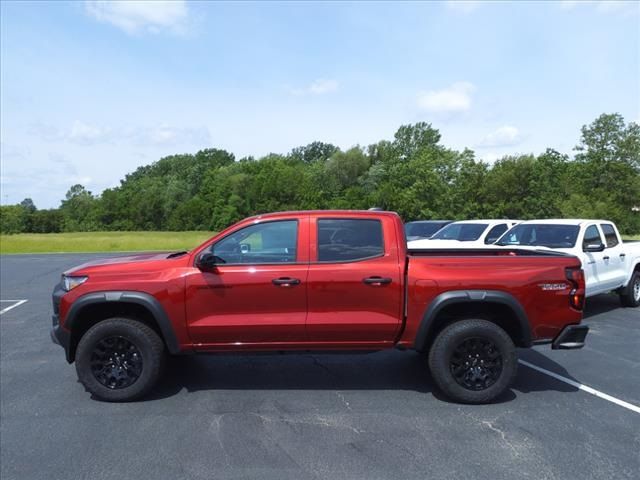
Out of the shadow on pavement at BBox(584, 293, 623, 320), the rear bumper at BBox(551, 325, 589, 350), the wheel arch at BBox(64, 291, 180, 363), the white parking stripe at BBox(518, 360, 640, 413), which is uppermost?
the wheel arch at BBox(64, 291, 180, 363)

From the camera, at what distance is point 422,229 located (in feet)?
55.2

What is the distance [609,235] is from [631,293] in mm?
1200

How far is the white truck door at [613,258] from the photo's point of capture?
826 cm

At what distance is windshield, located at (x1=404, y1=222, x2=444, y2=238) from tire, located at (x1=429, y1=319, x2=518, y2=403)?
12.0m

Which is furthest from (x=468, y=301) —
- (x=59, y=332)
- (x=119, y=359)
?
(x=59, y=332)

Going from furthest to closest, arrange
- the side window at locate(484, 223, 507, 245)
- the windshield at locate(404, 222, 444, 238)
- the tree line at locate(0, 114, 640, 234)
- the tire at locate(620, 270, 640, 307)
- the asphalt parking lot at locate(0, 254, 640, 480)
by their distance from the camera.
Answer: the tree line at locate(0, 114, 640, 234) → the windshield at locate(404, 222, 444, 238) → the side window at locate(484, 223, 507, 245) → the tire at locate(620, 270, 640, 307) → the asphalt parking lot at locate(0, 254, 640, 480)

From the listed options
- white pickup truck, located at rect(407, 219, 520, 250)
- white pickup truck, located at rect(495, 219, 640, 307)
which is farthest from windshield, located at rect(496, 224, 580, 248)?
white pickup truck, located at rect(407, 219, 520, 250)

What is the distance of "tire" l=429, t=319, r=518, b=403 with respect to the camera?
448cm

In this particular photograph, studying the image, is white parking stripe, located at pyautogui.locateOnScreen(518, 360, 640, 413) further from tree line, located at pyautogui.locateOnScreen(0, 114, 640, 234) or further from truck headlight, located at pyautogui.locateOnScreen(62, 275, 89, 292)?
tree line, located at pyautogui.locateOnScreen(0, 114, 640, 234)

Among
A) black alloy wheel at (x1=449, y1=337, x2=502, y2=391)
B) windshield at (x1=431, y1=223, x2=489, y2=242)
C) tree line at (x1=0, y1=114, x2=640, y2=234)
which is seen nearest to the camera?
black alloy wheel at (x1=449, y1=337, x2=502, y2=391)

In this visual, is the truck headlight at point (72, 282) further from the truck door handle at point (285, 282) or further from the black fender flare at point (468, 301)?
the black fender flare at point (468, 301)

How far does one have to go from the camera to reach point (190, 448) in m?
3.75

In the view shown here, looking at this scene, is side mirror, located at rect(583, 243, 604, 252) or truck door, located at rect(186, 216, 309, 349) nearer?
truck door, located at rect(186, 216, 309, 349)

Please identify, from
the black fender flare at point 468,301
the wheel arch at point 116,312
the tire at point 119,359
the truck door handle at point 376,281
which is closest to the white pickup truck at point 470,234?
the black fender flare at point 468,301
